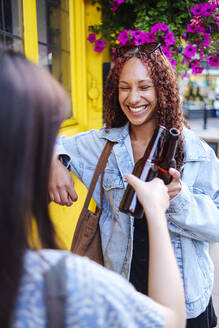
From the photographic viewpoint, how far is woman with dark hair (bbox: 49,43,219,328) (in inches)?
54.7

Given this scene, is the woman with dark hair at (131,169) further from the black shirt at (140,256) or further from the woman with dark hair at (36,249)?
the woman with dark hair at (36,249)

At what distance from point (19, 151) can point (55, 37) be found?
256 centimetres

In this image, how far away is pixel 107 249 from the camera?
153 cm

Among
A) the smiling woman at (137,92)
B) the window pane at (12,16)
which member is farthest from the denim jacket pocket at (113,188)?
the window pane at (12,16)

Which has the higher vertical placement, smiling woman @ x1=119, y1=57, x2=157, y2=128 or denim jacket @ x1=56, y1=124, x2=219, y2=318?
smiling woman @ x1=119, y1=57, x2=157, y2=128

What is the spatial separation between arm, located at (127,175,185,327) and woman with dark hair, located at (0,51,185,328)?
83 mm

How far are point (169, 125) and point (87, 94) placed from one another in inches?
75.5

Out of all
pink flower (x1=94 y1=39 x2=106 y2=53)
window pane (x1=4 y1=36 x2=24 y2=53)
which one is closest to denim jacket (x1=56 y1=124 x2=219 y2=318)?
window pane (x1=4 y1=36 x2=24 y2=53)

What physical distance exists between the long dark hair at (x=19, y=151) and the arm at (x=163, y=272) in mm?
331

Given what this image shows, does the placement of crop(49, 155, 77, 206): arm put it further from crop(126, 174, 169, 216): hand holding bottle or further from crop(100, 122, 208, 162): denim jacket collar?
crop(126, 174, 169, 216): hand holding bottle

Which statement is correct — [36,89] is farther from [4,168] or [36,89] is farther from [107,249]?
[107,249]

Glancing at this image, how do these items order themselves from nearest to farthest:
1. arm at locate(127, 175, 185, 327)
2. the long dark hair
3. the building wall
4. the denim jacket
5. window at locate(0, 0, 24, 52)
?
the long dark hair → arm at locate(127, 175, 185, 327) → the denim jacket → window at locate(0, 0, 24, 52) → the building wall

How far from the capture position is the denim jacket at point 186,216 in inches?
52.6

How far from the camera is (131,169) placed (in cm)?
154
